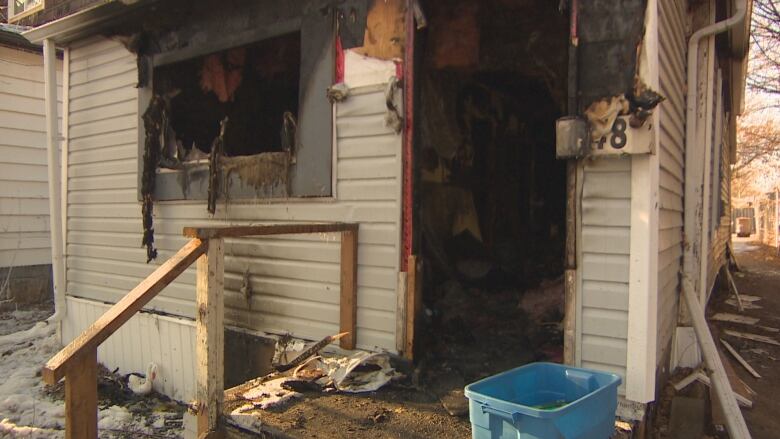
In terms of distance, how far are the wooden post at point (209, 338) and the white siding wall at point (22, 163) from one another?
689 cm

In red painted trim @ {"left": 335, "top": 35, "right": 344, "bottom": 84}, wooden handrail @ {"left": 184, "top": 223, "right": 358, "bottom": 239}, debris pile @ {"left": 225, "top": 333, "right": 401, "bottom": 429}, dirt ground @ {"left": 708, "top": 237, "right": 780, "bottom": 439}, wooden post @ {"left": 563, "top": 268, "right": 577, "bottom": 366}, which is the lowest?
dirt ground @ {"left": 708, "top": 237, "right": 780, "bottom": 439}

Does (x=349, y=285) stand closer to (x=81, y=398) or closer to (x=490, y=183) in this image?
(x=81, y=398)

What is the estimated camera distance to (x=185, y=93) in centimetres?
535

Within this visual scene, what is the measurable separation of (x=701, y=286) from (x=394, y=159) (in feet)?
11.5

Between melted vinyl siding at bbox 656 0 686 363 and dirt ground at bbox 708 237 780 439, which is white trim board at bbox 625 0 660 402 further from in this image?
dirt ground at bbox 708 237 780 439

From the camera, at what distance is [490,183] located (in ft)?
19.7

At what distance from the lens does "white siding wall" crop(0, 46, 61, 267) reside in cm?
776

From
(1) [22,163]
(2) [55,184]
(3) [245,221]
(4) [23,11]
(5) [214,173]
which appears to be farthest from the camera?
(1) [22,163]

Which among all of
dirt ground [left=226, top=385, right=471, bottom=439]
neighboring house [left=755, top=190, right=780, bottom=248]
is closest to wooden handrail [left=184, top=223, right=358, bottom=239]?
dirt ground [left=226, top=385, right=471, bottom=439]

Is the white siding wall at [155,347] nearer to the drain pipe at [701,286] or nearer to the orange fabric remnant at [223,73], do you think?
the orange fabric remnant at [223,73]

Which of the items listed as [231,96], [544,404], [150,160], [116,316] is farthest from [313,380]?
[231,96]

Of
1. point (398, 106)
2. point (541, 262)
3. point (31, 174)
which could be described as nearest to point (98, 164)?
point (31, 174)

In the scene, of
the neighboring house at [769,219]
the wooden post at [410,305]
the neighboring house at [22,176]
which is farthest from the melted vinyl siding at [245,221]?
the neighboring house at [769,219]

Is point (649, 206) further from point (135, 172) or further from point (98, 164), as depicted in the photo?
point (98, 164)
